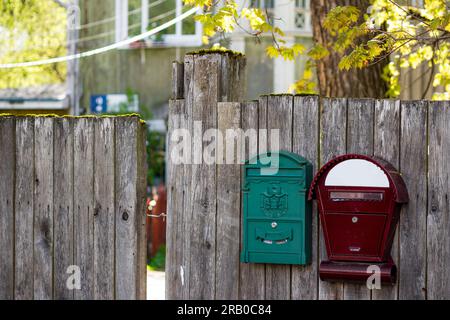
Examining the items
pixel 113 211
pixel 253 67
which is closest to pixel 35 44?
Answer: pixel 253 67

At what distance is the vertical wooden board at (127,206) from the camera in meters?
5.82

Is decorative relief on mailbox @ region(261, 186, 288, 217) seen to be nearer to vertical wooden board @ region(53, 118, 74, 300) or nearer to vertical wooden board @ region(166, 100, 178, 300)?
vertical wooden board @ region(166, 100, 178, 300)

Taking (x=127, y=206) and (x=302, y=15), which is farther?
(x=302, y=15)

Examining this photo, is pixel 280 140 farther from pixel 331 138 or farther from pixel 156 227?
pixel 156 227

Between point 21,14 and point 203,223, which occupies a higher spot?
point 21,14

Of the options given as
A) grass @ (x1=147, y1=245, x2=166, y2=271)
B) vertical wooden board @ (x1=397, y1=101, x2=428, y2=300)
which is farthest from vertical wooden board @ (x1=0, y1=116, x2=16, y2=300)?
grass @ (x1=147, y1=245, x2=166, y2=271)

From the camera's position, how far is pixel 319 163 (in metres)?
5.58

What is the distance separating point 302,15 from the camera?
67.4 ft

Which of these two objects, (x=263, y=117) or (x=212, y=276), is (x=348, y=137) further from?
(x=212, y=276)

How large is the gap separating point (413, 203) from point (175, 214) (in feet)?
4.91

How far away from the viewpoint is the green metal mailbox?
5.50 metres

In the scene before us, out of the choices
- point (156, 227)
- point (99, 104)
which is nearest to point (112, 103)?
point (99, 104)

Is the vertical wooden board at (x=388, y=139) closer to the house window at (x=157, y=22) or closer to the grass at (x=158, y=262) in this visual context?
the grass at (x=158, y=262)

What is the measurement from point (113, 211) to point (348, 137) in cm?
156
